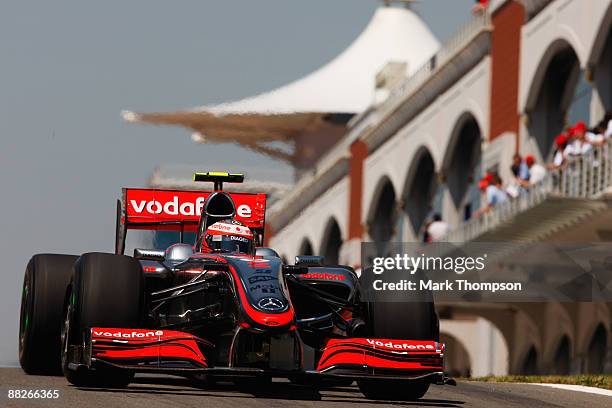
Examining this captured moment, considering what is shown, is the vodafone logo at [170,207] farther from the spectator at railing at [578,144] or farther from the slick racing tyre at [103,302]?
the spectator at railing at [578,144]

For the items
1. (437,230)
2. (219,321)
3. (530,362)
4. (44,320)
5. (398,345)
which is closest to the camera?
(398,345)

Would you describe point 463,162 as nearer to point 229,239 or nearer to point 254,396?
point 229,239

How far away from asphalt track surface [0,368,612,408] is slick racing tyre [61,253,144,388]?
6.5 inches

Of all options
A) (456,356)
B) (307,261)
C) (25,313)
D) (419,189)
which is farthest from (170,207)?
(419,189)

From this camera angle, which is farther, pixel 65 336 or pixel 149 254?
pixel 149 254

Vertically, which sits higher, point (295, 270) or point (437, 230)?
point (437, 230)

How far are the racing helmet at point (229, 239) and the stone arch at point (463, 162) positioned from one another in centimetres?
3111

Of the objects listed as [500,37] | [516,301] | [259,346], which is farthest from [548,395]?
[500,37]

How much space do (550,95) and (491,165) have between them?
291 cm

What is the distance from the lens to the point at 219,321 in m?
12.6

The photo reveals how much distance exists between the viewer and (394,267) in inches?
531

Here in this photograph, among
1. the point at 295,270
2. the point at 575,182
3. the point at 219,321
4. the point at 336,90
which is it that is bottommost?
the point at 219,321

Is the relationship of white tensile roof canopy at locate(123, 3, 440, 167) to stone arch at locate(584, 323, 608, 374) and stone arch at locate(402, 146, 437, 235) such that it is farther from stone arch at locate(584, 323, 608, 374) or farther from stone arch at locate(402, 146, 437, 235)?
stone arch at locate(584, 323, 608, 374)

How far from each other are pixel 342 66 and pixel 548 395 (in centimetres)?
6155
